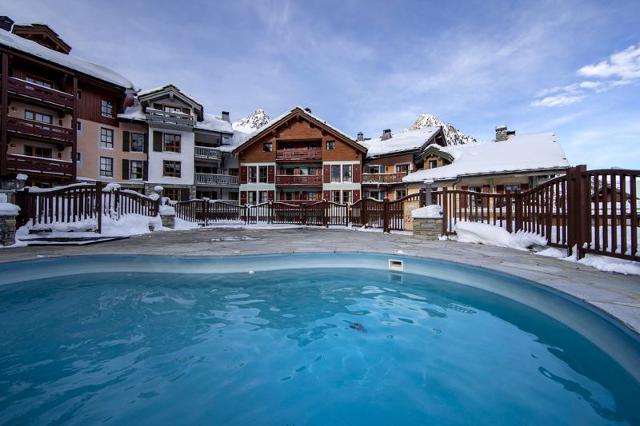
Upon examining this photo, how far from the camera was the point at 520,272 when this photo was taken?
4230 mm

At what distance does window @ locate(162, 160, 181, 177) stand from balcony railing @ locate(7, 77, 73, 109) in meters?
8.03

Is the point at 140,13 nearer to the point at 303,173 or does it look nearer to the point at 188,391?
the point at 188,391

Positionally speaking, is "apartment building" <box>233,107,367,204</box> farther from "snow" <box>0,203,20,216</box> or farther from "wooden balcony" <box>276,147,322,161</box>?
"snow" <box>0,203,20,216</box>

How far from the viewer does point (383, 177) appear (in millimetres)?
30328

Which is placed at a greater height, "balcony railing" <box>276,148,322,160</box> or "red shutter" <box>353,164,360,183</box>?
"balcony railing" <box>276,148,322,160</box>

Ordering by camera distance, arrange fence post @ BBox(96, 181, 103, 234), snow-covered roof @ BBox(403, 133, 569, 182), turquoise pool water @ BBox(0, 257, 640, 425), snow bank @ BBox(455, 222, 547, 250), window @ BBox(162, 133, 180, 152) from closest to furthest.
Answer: turquoise pool water @ BBox(0, 257, 640, 425) < snow bank @ BBox(455, 222, 547, 250) < fence post @ BBox(96, 181, 103, 234) < snow-covered roof @ BBox(403, 133, 569, 182) < window @ BBox(162, 133, 180, 152)

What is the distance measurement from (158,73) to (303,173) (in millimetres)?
18797

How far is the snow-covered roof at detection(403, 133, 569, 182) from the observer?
20672 mm

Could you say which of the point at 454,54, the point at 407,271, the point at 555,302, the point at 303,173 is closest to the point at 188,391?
the point at 555,302

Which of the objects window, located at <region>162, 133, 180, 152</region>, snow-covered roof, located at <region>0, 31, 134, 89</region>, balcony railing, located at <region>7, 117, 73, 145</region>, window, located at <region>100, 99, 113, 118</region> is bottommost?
balcony railing, located at <region>7, 117, 73, 145</region>

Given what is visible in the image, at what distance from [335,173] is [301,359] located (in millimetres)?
27631

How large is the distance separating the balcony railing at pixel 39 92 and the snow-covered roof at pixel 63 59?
213cm

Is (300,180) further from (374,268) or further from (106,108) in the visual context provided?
(374,268)

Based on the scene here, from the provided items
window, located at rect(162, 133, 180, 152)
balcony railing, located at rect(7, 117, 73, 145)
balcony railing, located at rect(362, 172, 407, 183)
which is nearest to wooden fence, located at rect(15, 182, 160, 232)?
balcony railing, located at rect(7, 117, 73, 145)
